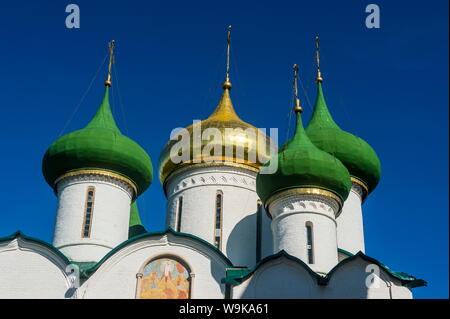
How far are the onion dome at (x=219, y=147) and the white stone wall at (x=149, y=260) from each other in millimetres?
2808

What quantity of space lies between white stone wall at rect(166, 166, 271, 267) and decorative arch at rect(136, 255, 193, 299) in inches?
71.7

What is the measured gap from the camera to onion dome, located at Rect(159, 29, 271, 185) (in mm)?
15062

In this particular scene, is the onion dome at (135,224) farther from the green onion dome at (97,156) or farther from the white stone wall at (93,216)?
the white stone wall at (93,216)

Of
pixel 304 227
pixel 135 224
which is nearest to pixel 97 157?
pixel 135 224

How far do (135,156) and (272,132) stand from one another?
285 centimetres

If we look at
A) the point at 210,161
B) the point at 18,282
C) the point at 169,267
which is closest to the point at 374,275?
the point at 169,267

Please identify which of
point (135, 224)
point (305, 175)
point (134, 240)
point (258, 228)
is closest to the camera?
point (134, 240)

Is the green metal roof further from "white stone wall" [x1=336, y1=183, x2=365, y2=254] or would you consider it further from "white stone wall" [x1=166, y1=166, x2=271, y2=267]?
"white stone wall" [x1=336, y1=183, x2=365, y2=254]

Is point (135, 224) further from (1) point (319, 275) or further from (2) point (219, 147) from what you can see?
(1) point (319, 275)

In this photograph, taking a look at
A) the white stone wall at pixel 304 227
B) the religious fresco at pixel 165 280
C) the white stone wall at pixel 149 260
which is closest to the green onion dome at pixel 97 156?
the white stone wall at pixel 149 260

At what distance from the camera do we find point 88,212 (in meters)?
14.1

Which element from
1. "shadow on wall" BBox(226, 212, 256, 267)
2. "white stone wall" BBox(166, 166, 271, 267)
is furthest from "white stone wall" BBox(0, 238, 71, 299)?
"shadow on wall" BBox(226, 212, 256, 267)

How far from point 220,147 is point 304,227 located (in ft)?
9.73

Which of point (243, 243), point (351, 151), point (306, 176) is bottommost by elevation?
point (243, 243)
